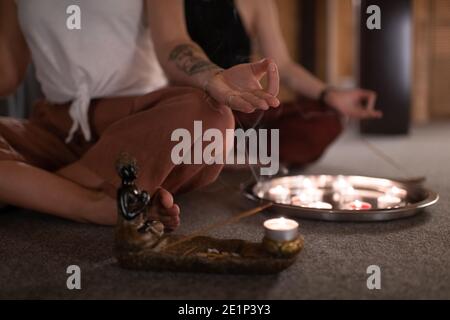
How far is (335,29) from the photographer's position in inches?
136

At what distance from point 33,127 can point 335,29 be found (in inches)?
102

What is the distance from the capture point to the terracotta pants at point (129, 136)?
1000mm

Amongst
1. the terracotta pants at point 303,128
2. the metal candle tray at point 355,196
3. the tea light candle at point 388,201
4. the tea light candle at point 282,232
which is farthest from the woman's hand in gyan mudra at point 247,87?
the terracotta pants at point 303,128

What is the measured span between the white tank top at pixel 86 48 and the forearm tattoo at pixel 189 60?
0.51 ft

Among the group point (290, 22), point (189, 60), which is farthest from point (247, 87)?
point (290, 22)

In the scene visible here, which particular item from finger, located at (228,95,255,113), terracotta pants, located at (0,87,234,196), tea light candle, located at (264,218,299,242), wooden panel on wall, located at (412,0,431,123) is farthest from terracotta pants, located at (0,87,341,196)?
wooden panel on wall, located at (412,0,431,123)

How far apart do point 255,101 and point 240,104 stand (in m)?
0.03

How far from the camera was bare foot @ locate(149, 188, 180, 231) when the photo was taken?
3.00 feet

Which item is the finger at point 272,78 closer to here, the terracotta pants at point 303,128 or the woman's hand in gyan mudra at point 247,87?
the woman's hand in gyan mudra at point 247,87

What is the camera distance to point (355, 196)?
128 centimetres

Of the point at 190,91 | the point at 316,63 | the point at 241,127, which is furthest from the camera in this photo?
the point at 316,63
